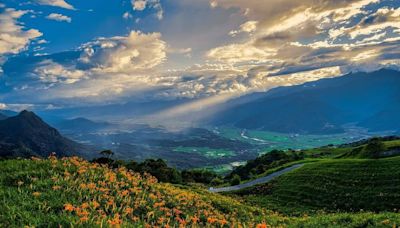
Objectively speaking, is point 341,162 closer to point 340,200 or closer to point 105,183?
point 340,200

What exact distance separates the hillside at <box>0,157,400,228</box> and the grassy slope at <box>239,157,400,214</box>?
21.2 m

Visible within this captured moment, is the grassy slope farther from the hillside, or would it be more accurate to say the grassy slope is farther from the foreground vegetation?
the hillside

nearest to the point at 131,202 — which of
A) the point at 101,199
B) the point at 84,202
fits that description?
the point at 101,199

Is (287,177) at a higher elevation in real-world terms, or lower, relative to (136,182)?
lower

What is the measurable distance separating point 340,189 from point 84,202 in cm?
3744

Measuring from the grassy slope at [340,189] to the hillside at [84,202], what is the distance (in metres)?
21.2

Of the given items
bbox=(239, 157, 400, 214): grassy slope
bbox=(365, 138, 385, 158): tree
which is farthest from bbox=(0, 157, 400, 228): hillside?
bbox=(365, 138, 385, 158): tree

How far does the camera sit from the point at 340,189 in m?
40.3

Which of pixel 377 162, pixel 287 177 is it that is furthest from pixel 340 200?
pixel 287 177

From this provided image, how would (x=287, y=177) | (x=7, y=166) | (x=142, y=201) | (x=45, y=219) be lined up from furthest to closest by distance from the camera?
(x=287, y=177) → (x=7, y=166) → (x=142, y=201) → (x=45, y=219)

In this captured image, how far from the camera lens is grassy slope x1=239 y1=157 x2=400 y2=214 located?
117 feet

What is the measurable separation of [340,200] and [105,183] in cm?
3287

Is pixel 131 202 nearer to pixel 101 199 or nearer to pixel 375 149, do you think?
pixel 101 199

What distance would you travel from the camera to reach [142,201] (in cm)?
1155
